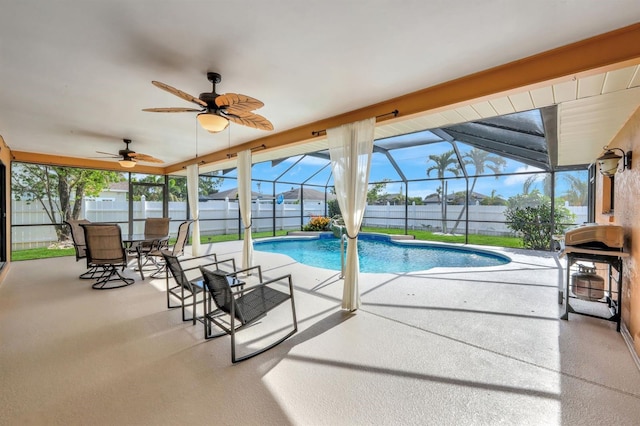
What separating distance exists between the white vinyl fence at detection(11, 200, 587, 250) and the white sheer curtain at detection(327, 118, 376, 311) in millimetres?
6221

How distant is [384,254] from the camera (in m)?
8.25

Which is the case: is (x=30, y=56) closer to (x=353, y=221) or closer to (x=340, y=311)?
(x=353, y=221)

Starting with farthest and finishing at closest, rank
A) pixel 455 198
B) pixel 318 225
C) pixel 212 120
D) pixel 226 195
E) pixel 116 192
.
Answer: pixel 455 198, pixel 226 195, pixel 318 225, pixel 116 192, pixel 212 120

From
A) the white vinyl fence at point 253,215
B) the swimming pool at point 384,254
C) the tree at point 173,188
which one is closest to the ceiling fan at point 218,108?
the swimming pool at point 384,254

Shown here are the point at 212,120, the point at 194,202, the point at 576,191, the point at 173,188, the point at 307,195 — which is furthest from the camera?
the point at 307,195

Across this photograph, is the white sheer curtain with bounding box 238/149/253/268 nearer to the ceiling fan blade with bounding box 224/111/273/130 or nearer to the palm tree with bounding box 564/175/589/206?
the ceiling fan blade with bounding box 224/111/273/130

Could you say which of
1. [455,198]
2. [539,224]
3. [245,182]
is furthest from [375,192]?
[245,182]

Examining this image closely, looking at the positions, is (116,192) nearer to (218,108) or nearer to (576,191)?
(218,108)

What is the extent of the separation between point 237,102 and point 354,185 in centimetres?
162

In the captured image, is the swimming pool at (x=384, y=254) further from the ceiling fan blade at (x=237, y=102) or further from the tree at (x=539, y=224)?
the ceiling fan blade at (x=237, y=102)

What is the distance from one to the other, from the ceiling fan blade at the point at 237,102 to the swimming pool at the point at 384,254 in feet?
14.7

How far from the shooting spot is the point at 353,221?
3355mm

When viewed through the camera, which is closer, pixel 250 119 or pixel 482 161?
pixel 250 119

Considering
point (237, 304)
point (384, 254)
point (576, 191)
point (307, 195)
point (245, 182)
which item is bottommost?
point (384, 254)
